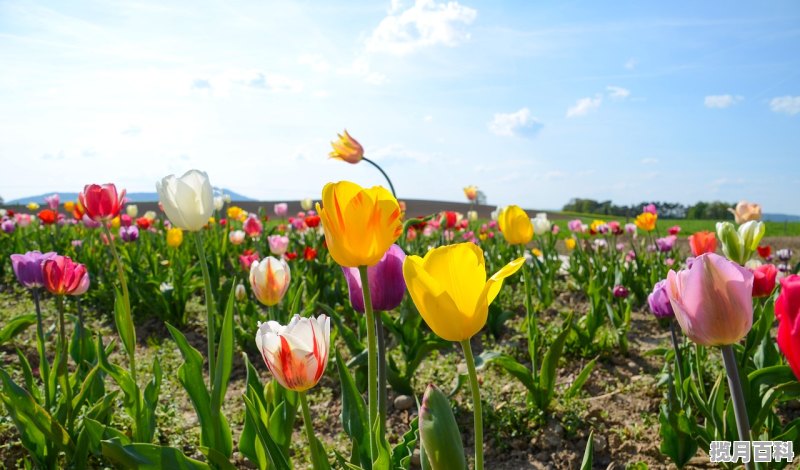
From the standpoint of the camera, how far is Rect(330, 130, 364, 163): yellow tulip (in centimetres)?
368

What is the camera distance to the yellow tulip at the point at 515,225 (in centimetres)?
294

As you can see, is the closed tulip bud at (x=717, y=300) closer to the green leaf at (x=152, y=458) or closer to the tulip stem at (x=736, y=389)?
the tulip stem at (x=736, y=389)

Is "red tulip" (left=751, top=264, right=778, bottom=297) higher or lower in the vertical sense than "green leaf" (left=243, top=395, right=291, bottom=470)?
higher

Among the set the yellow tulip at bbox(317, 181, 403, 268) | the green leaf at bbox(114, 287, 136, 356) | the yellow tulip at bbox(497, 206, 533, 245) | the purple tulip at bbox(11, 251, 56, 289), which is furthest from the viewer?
the yellow tulip at bbox(497, 206, 533, 245)

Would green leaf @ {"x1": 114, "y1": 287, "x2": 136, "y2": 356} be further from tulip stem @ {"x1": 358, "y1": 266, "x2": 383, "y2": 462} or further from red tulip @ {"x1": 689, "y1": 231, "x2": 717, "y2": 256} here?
red tulip @ {"x1": 689, "y1": 231, "x2": 717, "y2": 256}

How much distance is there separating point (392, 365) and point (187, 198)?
4.60 feet

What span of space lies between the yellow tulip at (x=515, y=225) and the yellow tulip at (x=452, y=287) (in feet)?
6.50

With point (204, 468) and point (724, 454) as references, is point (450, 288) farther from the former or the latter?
point (724, 454)

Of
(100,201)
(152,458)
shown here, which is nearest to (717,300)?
(152,458)

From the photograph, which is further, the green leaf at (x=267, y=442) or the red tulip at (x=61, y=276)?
the red tulip at (x=61, y=276)

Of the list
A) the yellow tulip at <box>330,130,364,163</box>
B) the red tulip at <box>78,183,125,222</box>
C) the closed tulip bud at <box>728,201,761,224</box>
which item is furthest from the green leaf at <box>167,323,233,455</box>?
the closed tulip bud at <box>728,201,761,224</box>

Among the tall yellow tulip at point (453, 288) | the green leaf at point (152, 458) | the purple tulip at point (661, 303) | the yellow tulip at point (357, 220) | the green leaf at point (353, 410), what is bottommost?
the green leaf at point (152, 458)

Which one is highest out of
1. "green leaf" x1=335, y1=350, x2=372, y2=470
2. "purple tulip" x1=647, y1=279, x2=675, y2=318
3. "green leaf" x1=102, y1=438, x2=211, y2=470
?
"purple tulip" x1=647, y1=279, x2=675, y2=318

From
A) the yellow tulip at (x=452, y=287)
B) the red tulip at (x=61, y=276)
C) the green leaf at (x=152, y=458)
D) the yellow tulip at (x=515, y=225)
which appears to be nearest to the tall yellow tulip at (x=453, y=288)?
the yellow tulip at (x=452, y=287)
